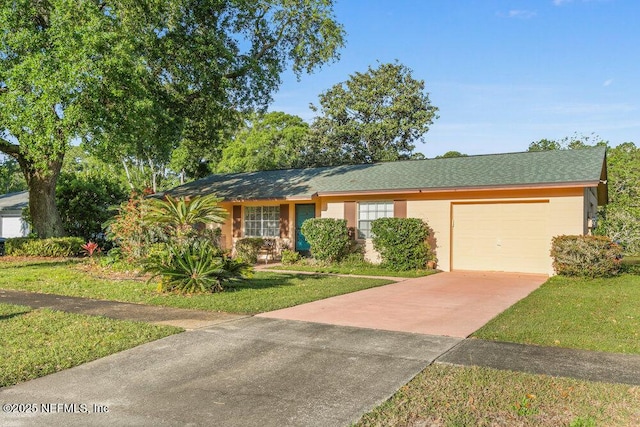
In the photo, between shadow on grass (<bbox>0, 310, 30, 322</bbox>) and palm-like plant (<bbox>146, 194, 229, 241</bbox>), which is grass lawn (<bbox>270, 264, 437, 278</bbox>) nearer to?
palm-like plant (<bbox>146, 194, 229, 241</bbox>)

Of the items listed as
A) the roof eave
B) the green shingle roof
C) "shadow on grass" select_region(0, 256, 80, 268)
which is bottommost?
"shadow on grass" select_region(0, 256, 80, 268)

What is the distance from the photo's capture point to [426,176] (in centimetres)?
1598

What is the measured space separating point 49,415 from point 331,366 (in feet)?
8.41

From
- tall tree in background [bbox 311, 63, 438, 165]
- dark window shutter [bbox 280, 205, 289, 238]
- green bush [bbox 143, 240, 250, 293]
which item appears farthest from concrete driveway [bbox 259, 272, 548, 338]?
tall tree in background [bbox 311, 63, 438, 165]

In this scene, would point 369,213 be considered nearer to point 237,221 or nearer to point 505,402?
point 237,221

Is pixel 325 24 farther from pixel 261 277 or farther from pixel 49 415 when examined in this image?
pixel 49 415

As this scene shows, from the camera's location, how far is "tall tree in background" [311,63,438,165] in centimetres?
3167

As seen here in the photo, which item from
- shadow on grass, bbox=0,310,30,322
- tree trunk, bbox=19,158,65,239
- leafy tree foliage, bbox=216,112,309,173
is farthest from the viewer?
leafy tree foliage, bbox=216,112,309,173

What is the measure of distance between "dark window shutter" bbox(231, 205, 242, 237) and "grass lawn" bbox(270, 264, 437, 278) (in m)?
3.86

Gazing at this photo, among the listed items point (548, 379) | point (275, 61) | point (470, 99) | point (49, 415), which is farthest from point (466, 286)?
point (275, 61)

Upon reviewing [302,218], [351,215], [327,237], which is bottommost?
[327,237]

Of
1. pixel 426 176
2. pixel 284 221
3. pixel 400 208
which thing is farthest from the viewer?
pixel 284 221

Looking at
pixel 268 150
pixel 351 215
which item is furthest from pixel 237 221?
pixel 268 150

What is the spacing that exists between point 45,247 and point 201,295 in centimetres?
1137
